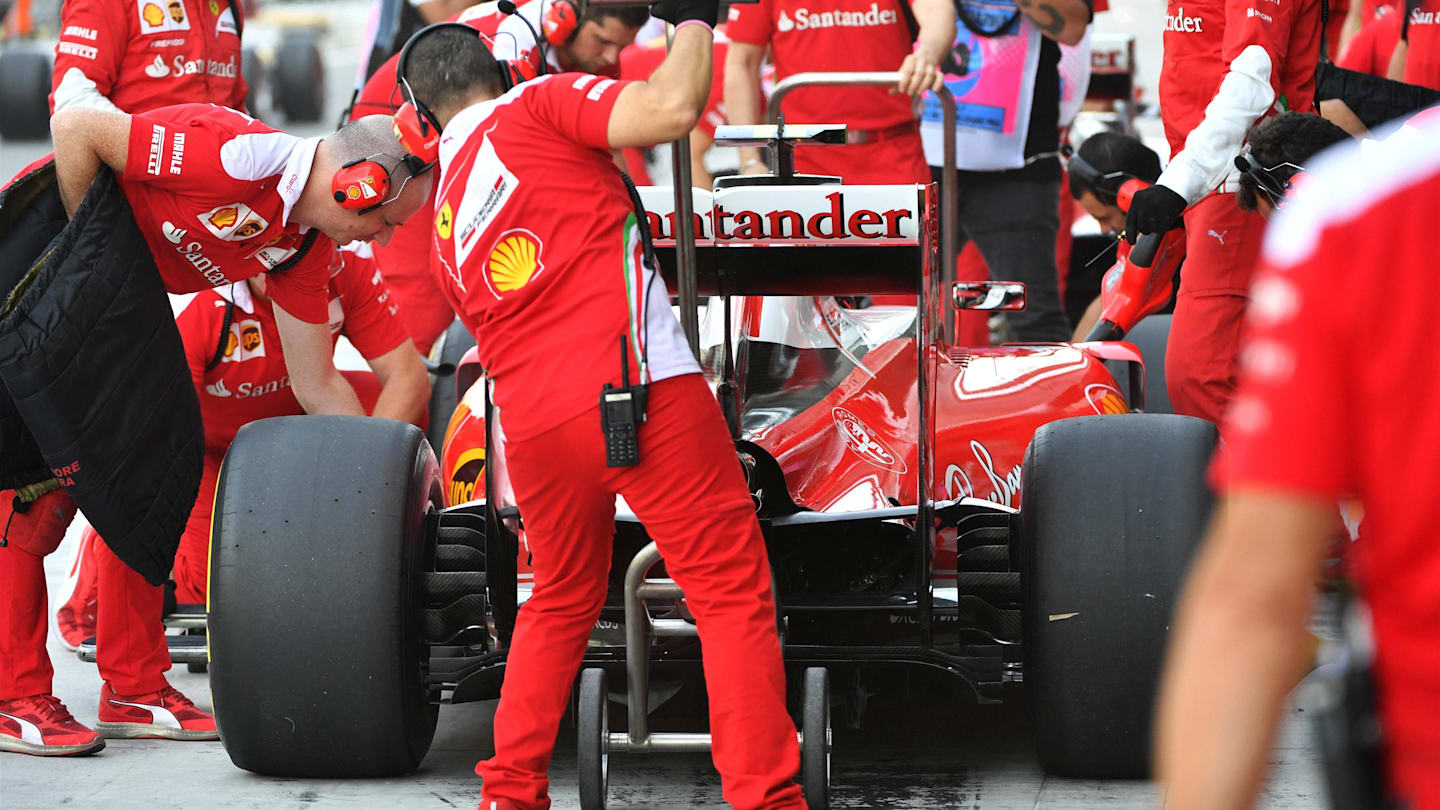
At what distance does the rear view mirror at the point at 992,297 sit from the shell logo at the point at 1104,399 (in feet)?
1.36

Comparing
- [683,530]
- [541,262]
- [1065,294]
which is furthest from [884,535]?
[1065,294]

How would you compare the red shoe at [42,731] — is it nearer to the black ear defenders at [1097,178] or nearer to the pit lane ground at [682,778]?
the pit lane ground at [682,778]

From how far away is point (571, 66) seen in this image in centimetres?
603

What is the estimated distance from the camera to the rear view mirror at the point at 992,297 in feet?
16.6

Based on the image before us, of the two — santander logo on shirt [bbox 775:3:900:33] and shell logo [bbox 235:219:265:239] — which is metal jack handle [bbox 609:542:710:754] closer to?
shell logo [bbox 235:219:265:239]

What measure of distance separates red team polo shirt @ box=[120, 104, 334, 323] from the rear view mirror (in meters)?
1.82

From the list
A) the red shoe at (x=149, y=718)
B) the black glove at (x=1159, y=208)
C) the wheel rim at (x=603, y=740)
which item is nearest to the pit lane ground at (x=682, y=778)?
the red shoe at (x=149, y=718)

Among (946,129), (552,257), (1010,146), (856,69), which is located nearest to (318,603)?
(552,257)

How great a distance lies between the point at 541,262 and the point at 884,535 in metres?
1.12

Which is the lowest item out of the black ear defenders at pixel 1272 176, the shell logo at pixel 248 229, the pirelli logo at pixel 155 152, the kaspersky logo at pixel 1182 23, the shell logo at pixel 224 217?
the black ear defenders at pixel 1272 176

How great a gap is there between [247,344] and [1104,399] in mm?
2294

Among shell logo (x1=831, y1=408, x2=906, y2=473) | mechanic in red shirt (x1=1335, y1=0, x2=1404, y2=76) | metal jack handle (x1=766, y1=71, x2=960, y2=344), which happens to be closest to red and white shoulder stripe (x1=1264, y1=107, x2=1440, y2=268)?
shell logo (x1=831, y1=408, x2=906, y2=473)

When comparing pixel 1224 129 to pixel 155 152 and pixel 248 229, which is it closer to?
pixel 248 229

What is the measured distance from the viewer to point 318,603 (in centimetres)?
381
